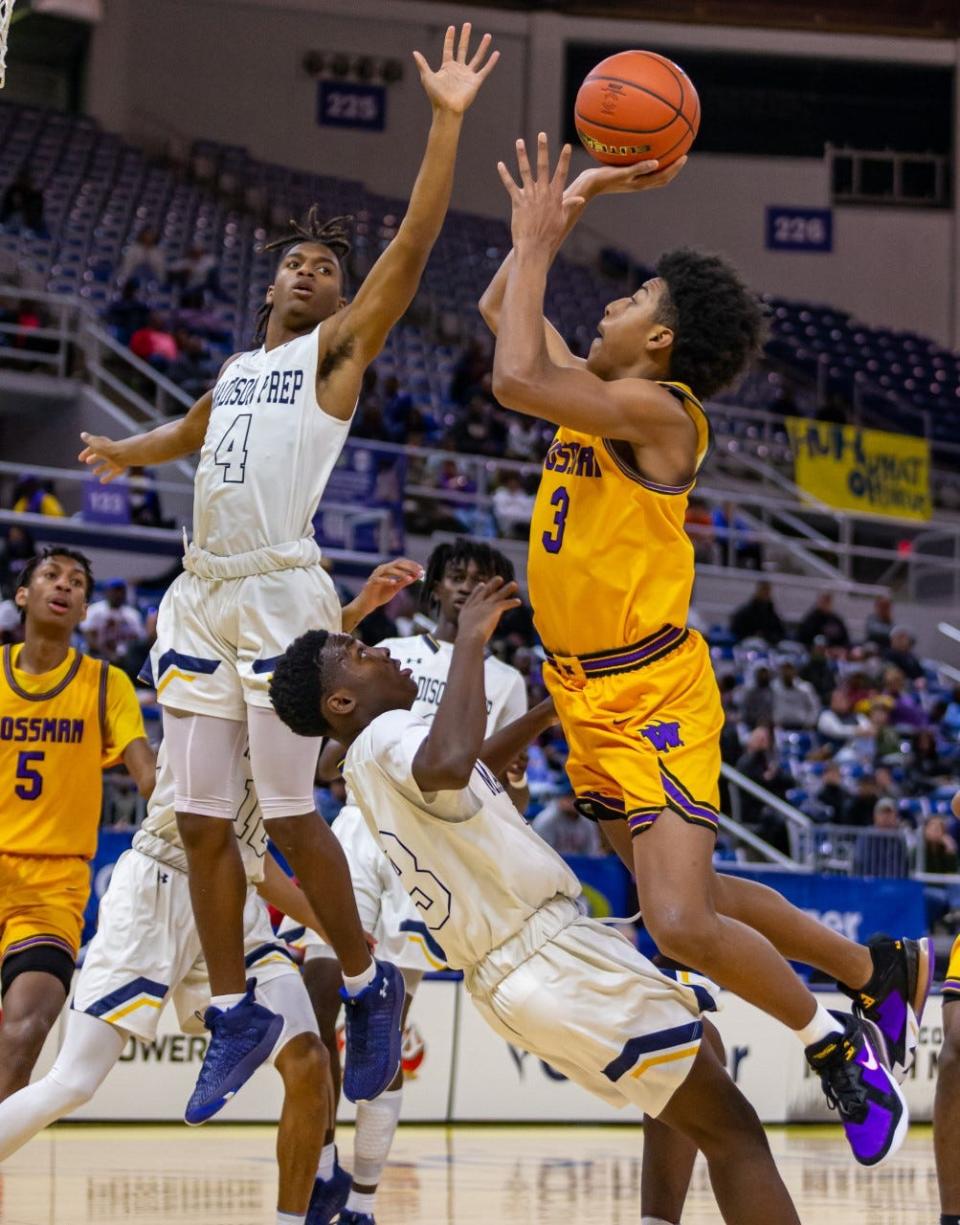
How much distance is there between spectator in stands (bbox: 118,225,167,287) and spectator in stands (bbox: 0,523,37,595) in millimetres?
Result: 6735


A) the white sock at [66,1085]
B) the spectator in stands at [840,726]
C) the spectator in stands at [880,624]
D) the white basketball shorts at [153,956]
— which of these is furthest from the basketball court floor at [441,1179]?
the spectator in stands at [880,624]

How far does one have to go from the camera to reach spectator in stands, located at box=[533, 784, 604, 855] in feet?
40.2

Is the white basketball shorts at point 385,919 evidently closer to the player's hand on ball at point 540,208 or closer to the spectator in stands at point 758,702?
the player's hand on ball at point 540,208

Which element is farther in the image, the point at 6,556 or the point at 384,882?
the point at 6,556

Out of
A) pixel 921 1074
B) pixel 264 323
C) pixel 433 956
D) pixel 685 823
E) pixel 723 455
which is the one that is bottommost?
pixel 921 1074

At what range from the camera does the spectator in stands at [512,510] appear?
1750cm

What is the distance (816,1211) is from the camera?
724cm

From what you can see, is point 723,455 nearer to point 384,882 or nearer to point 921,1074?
point 921,1074

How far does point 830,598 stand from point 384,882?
1240 centimetres

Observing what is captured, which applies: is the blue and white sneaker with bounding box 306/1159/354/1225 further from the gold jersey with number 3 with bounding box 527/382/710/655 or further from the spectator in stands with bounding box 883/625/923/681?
the spectator in stands with bounding box 883/625/923/681

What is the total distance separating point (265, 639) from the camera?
5.12 metres

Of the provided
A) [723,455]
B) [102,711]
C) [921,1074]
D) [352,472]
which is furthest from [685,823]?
[723,455]

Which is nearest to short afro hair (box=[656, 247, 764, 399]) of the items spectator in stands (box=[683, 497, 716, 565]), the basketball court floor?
the basketball court floor

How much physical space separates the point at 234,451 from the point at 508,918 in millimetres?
1670
